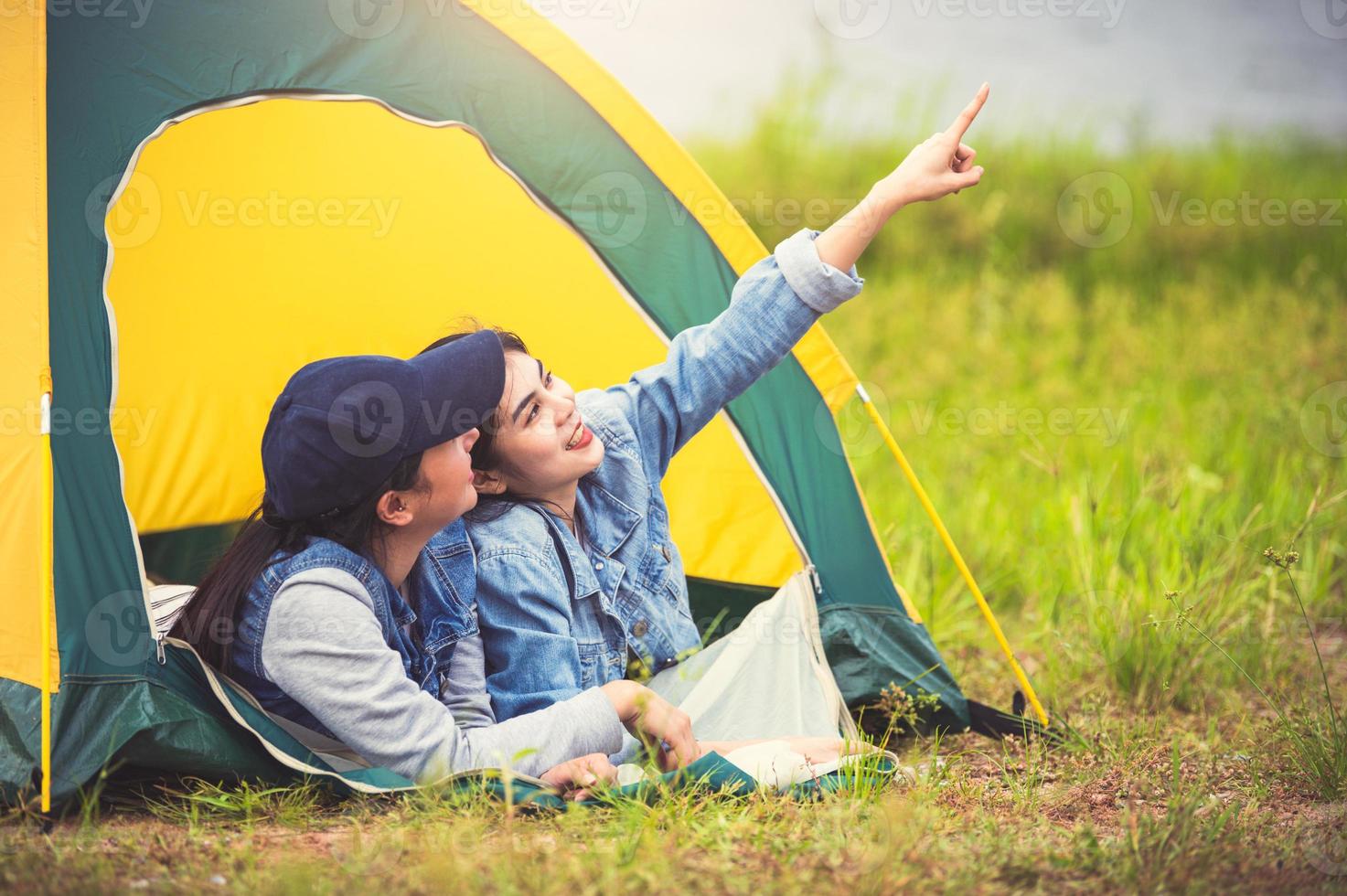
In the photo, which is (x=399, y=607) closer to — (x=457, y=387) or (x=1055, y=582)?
(x=457, y=387)

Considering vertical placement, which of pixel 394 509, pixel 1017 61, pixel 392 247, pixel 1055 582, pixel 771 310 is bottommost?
pixel 1055 582

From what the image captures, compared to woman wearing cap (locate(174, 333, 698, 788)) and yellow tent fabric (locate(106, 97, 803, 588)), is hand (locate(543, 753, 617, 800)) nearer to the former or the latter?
woman wearing cap (locate(174, 333, 698, 788))

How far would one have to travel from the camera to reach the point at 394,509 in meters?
1.75

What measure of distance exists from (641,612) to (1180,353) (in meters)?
2.98

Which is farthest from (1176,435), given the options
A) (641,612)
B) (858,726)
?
(641,612)

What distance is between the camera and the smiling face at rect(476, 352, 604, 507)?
6.36ft

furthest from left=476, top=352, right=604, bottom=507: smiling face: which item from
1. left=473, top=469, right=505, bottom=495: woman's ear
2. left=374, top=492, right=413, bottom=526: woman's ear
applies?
left=374, top=492, right=413, bottom=526: woman's ear

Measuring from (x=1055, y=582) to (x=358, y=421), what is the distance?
193cm

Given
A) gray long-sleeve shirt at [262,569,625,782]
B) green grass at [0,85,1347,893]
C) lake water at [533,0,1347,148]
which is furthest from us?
lake water at [533,0,1347,148]

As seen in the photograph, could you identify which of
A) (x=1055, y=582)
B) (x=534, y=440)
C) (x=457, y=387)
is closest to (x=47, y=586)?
(x=457, y=387)

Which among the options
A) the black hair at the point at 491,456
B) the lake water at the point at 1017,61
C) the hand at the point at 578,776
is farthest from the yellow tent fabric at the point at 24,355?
the lake water at the point at 1017,61

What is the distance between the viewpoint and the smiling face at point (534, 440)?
76.4 inches

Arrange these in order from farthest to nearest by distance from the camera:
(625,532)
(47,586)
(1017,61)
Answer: (1017,61)
(625,532)
(47,586)

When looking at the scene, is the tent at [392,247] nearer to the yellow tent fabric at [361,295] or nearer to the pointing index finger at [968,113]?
the yellow tent fabric at [361,295]
